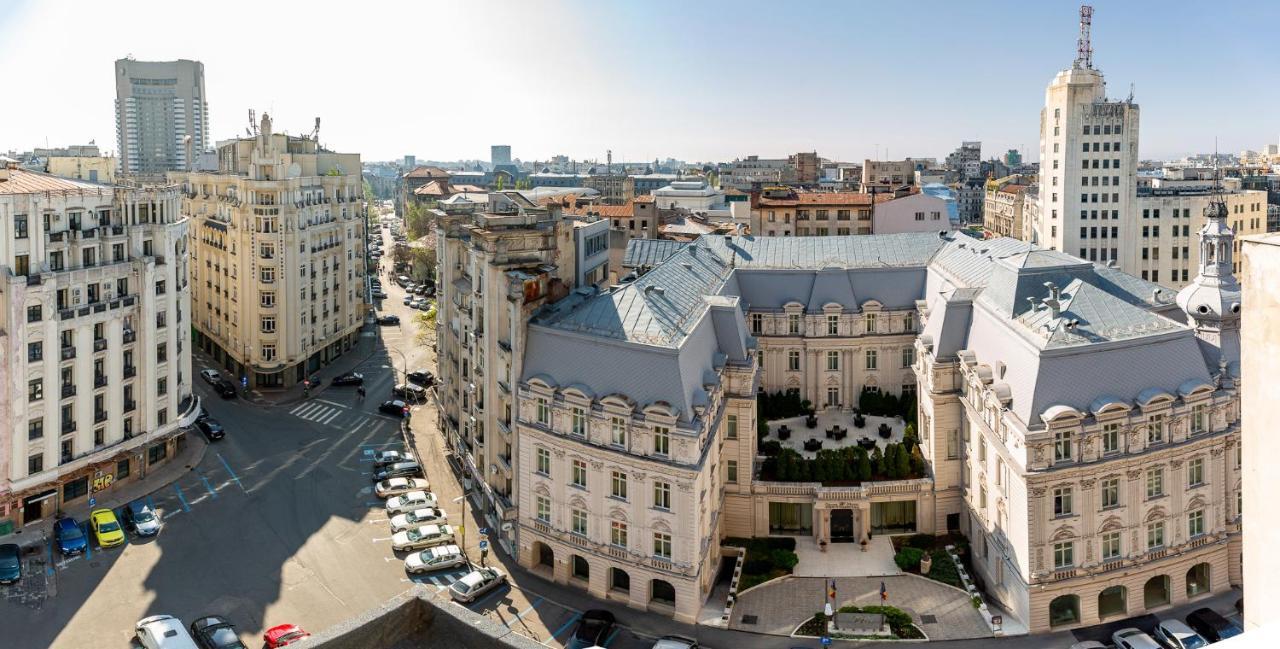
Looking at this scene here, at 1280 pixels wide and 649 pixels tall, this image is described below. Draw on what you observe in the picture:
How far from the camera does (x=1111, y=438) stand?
64062mm

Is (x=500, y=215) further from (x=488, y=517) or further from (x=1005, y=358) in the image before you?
(x=1005, y=358)

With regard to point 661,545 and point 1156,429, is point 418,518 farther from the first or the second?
point 1156,429

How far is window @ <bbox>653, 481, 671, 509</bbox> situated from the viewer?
2576 inches

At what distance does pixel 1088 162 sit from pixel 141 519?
12723 centimetres

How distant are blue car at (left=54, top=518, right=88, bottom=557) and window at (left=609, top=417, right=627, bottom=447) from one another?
40457 mm

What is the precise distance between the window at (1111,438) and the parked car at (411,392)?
73744 millimetres

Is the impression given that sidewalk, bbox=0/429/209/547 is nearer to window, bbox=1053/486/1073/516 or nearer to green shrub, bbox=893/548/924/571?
green shrub, bbox=893/548/924/571

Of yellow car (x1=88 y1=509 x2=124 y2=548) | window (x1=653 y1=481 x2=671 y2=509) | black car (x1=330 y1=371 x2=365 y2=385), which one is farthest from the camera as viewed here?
black car (x1=330 y1=371 x2=365 y2=385)

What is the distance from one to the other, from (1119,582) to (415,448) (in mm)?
62298

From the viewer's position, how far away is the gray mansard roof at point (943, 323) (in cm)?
6494

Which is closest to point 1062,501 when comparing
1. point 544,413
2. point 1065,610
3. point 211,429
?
point 1065,610

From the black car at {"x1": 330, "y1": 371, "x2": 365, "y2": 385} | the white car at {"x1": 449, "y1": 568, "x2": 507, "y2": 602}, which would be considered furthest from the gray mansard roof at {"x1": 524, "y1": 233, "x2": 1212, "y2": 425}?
the black car at {"x1": 330, "y1": 371, "x2": 365, "y2": 385}

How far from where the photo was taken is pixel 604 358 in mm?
68312

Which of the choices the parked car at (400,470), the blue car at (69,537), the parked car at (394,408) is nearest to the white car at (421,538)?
the parked car at (400,470)
